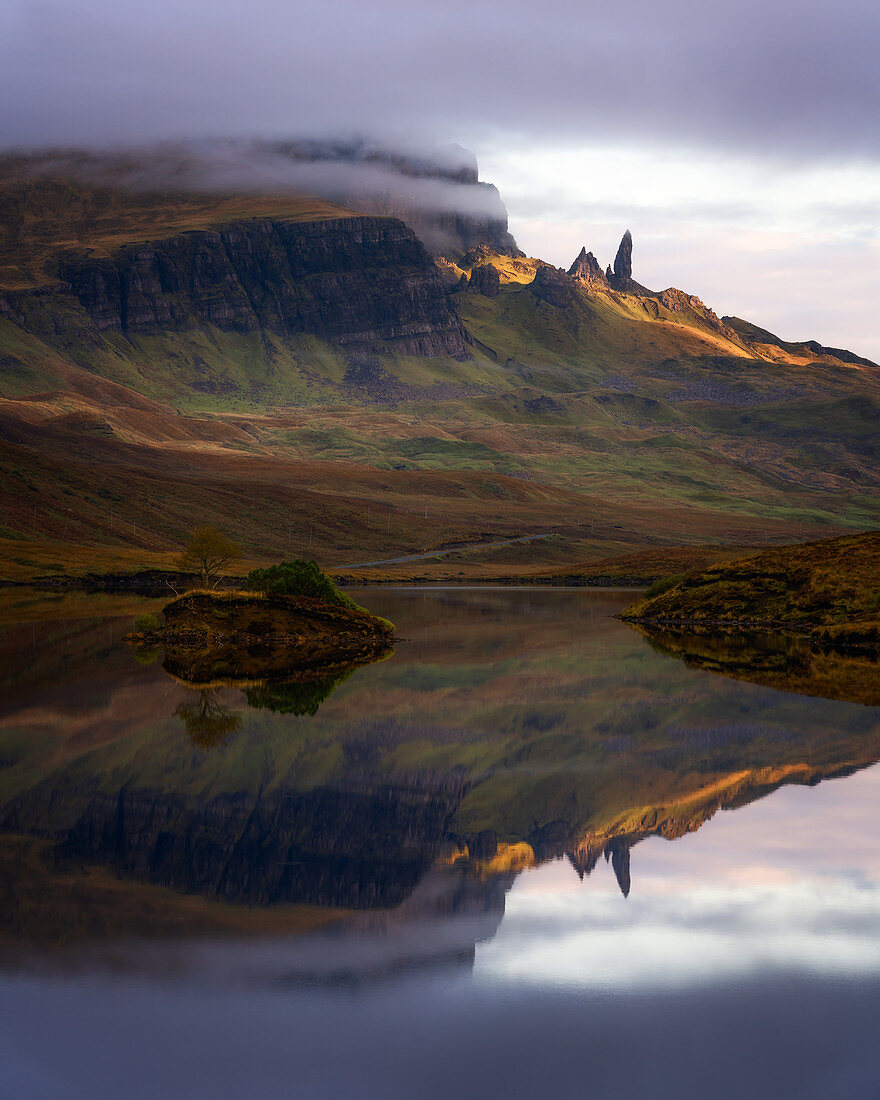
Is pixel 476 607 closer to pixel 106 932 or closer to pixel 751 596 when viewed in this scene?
pixel 751 596

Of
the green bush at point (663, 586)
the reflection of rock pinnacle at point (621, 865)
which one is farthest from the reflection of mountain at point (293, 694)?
the green bush at point (663, 586)

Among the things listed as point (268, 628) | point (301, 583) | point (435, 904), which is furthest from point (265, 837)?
point (301, 583)

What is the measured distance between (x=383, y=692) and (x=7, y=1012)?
3105 cm

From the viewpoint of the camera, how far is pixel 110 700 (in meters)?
40.1

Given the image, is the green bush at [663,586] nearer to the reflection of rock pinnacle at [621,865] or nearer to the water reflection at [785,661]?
the water reflection at [785,661]

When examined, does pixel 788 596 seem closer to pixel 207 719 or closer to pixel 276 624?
pixel 276 624

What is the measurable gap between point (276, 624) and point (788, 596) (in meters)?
41.6

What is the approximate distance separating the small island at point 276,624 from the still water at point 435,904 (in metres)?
23.7

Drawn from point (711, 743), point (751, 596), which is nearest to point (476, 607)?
point (751, 596)

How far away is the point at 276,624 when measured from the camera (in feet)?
220

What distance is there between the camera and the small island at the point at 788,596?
75812mm

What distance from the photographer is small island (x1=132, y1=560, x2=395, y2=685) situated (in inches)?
2461

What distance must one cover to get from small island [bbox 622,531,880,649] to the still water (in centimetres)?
3953

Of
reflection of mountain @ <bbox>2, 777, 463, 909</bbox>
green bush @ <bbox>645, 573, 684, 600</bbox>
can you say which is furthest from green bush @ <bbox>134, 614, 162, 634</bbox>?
green bush @ <bbox>645, 573, 684, 600</bbox>
